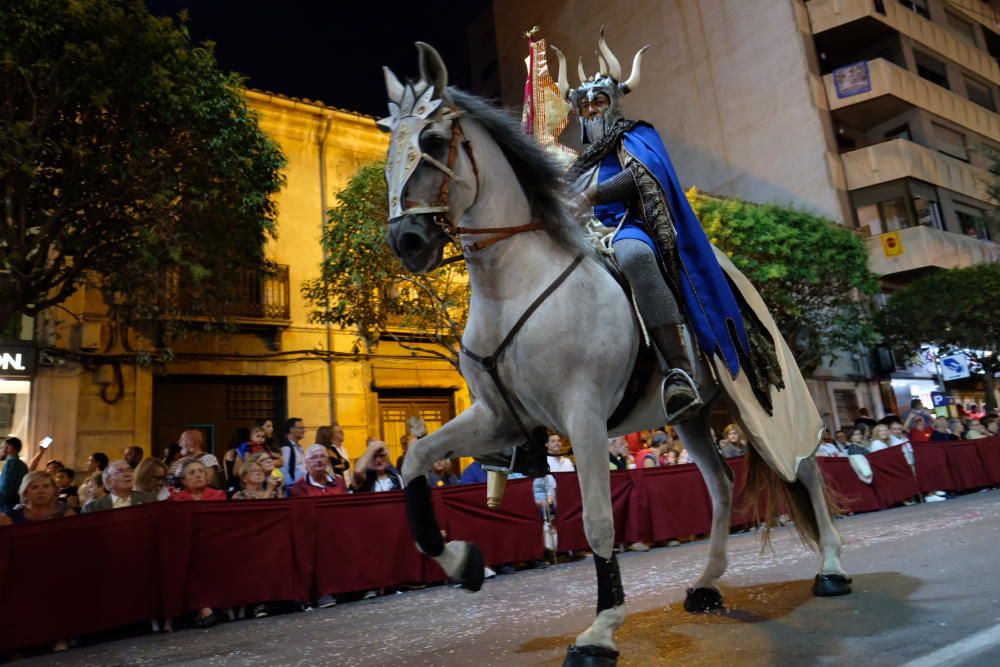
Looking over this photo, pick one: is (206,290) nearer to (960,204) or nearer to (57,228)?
(57,228)

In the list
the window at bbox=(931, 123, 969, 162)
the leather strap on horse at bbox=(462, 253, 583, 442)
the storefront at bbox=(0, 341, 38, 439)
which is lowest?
the leather strap on horse at bbox=(462, 253, 583, 442)

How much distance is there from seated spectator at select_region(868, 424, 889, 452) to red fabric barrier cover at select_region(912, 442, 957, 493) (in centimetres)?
57

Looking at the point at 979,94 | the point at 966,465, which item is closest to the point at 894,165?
the point at 979,94

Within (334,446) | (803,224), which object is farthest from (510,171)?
(803,224)

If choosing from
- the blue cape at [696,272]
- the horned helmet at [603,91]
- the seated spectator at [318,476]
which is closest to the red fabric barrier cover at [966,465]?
the seated spectator at [318,476]

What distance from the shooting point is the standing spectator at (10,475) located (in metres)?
9.53

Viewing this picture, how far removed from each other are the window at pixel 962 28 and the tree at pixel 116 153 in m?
32.2

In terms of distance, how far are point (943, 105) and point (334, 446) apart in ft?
96.2

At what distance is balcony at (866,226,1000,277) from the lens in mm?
25797

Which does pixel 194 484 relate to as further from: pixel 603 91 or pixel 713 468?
pixel 603 91

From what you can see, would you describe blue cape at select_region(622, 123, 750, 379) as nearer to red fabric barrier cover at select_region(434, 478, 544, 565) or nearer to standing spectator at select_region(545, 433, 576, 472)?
red fabric barrier cover at select_region(434, 478, 544, 565)

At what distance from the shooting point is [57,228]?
37.7 ft

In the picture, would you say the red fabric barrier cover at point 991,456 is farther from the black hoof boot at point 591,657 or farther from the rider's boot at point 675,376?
the black hoof boot at point 591,657

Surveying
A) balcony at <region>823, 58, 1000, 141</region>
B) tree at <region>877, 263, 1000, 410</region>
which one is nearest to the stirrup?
tree at <region>877, 263, 1000, 410</region>
